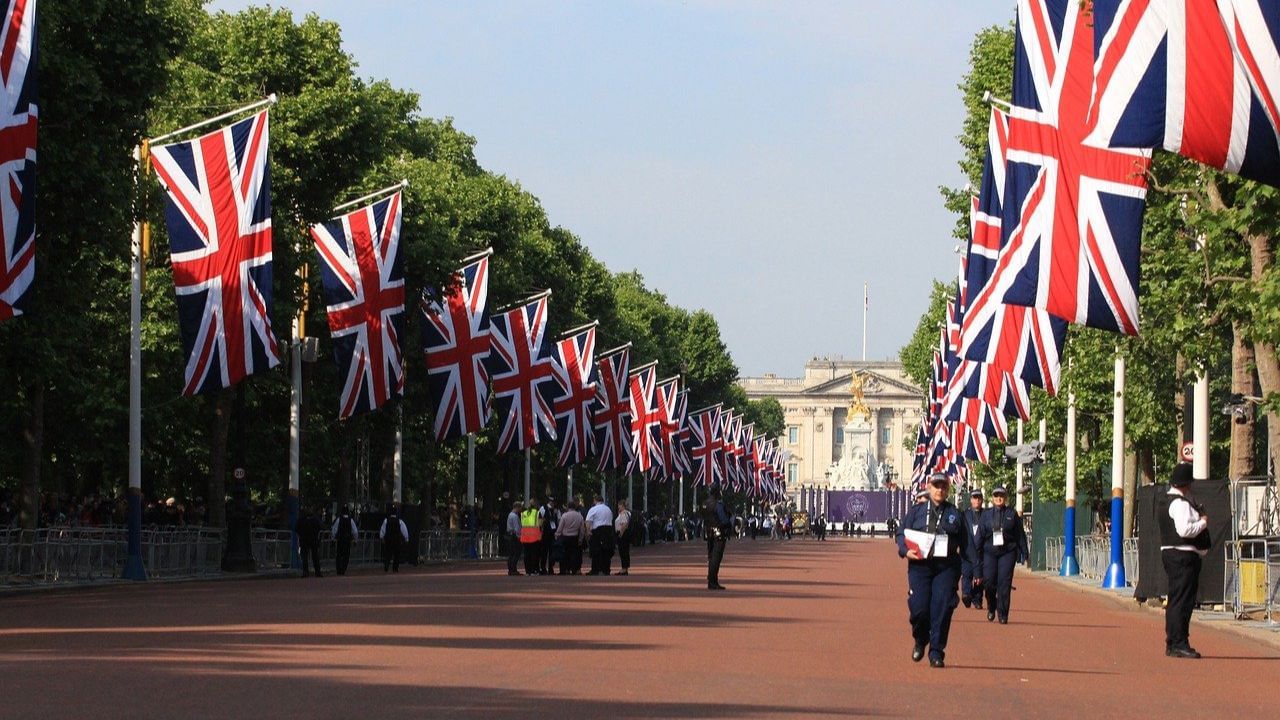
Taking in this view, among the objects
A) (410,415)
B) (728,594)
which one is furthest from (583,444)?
(728,594)

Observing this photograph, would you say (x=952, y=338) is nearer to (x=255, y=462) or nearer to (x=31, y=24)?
(x=255, y=462)

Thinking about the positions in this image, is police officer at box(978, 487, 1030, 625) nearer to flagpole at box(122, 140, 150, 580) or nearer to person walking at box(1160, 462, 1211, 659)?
person walking at box(1160, 462, 1211, 659)

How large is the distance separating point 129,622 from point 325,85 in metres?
29.4

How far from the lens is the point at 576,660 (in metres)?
18.8

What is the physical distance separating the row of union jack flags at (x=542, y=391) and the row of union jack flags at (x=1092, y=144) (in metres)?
11.6

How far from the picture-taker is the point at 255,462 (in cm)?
6316

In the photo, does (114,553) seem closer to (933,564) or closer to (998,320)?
(998,320)

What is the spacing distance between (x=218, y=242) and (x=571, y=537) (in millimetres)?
15053

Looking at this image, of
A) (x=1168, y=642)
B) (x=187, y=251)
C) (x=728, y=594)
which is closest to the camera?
(x=1168, y=642)

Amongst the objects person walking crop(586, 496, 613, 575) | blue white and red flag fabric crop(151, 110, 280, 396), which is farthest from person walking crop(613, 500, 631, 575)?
blue white and red flag fabric crop(151, 110, 280, 396)

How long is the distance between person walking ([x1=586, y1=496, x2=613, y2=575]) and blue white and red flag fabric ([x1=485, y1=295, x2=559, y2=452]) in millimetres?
Answer: 6503

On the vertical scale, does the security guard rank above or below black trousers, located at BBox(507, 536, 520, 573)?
above

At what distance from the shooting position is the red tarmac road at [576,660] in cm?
1472

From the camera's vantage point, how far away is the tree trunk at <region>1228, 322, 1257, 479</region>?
33.2m
